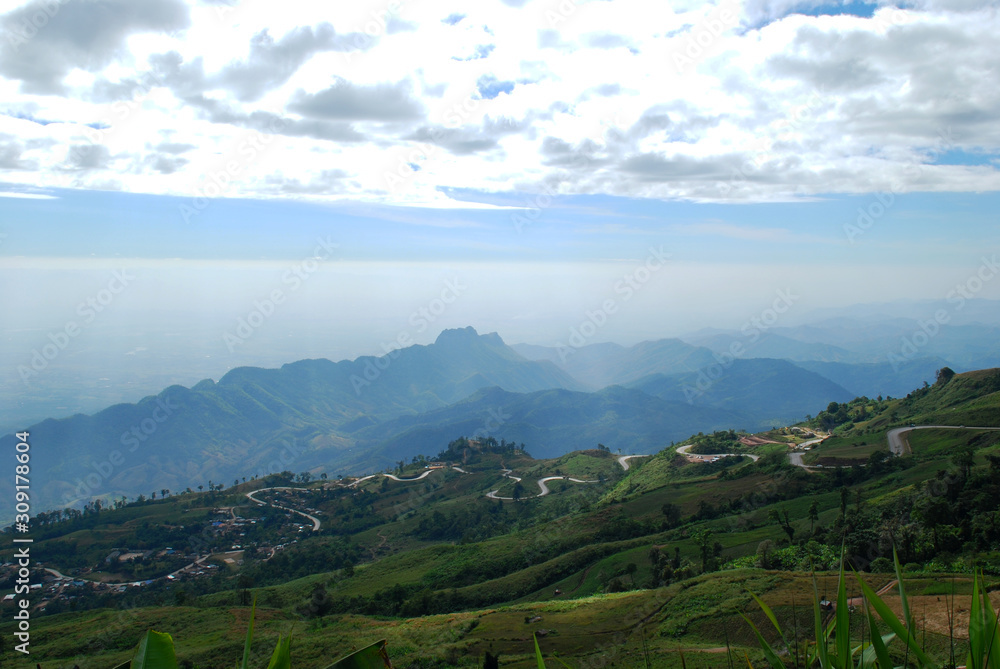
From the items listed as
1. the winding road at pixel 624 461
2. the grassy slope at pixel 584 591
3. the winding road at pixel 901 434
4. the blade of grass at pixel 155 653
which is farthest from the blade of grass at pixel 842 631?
the winding road at pixel 624 461

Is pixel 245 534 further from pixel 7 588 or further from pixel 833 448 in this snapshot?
pixel 833 448

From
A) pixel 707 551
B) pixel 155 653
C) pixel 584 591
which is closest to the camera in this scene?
pixel 155 653

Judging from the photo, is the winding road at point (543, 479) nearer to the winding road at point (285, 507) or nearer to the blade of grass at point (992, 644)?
the winding road at point (285, 507)

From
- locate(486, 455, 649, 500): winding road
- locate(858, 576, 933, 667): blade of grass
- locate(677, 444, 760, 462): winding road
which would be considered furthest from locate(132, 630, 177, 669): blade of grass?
locate(486, 455, 649, 500): winding road

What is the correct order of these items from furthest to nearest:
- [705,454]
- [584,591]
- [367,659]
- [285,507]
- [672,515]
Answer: [285,507], [705,454], [672,515], [584,591], [367,659]

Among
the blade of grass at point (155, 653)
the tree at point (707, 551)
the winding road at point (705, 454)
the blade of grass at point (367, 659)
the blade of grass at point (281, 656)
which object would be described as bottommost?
the winding road at point (705, 454)

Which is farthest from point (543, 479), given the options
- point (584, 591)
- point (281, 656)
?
point (281, 656)

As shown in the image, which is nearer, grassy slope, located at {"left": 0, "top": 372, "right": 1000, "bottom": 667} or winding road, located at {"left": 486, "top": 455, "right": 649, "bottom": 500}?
grassy slope, located at {"left": 0, "top": 372, "right": 1000, "bottom": 667}

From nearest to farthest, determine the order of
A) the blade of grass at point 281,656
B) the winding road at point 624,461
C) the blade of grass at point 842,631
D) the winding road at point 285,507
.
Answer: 1. the blade of grass at point 281,656
2. the blade of grass at point 842,631
3. the winding road at point 285,507
4. the winding road at point 624,461

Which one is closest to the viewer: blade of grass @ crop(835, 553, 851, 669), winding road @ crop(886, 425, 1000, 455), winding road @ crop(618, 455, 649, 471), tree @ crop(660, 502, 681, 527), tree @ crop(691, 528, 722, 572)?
blade of grass @ crop(835, 553, 851, 669)

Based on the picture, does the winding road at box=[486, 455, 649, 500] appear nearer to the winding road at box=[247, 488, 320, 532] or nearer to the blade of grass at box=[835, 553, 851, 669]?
the winding road at box=[247, 488, 320, 532]

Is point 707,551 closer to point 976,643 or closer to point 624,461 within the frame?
point 976,643
